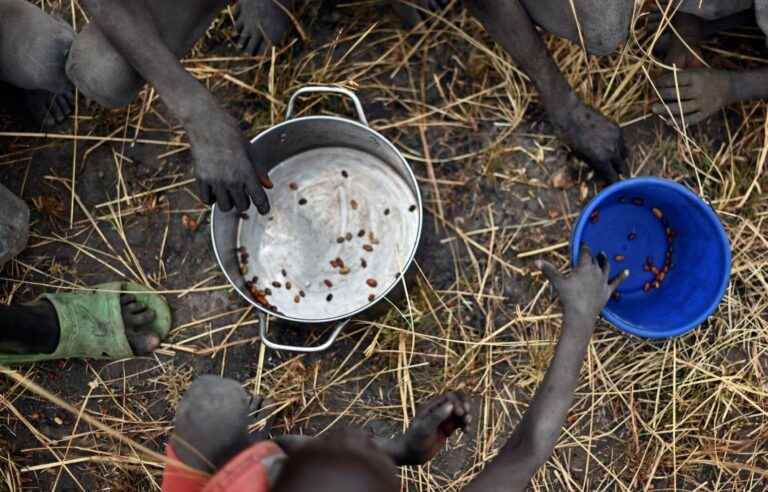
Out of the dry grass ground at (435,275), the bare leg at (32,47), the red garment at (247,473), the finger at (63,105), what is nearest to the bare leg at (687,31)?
the dry grass ground at (435,275)

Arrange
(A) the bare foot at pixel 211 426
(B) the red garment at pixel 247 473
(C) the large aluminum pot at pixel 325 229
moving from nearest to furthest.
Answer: (B) the red garment at pixel 247 473 < (A) the bare foot at pixel 211 426 < (C) the large aluminum pot at pixel 325 229

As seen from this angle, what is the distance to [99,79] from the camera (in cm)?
224

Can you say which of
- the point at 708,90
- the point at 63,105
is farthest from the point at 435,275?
the point at 63,105

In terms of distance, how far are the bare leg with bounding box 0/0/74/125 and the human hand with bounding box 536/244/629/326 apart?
171 cm

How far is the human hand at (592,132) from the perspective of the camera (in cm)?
256

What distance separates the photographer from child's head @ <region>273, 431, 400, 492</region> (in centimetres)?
132

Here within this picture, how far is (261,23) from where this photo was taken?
2715 mm

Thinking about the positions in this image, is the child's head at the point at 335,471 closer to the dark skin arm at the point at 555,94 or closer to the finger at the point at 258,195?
the finger at the point at 258,195

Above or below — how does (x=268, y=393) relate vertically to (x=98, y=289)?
below

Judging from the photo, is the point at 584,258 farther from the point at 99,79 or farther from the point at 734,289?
the point at 99,79

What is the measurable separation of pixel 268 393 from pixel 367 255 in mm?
603

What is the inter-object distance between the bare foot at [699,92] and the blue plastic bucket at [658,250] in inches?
13.3

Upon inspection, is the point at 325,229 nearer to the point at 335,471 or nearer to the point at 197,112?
the point at 197,112

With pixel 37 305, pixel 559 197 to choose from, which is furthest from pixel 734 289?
pixel 37 305
